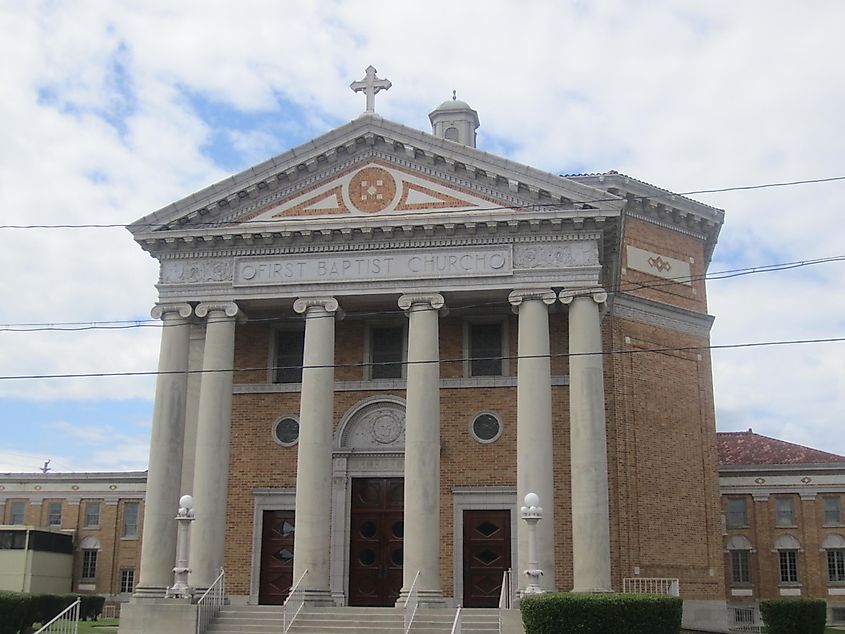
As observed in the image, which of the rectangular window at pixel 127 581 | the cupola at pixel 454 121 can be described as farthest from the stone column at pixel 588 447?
the rectangular window at pixel 127 581

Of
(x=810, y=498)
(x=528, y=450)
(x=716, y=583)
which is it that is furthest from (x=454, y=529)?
(x=810, y=498)

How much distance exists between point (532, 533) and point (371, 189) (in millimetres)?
10354

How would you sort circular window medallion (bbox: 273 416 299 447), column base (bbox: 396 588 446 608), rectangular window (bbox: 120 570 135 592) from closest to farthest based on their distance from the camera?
column base (bbox: 396 588 446 608)
circular window medallion (bbox: 273 416 299 447)
rectangular window (bbox: 120 570 135 592)

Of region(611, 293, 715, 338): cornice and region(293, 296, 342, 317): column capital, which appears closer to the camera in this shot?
region(293, 296, 342, 317): column capital

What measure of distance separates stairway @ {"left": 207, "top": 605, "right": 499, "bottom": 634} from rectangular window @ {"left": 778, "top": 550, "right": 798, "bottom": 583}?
29135 millimetres

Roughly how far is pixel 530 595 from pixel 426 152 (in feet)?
39.9

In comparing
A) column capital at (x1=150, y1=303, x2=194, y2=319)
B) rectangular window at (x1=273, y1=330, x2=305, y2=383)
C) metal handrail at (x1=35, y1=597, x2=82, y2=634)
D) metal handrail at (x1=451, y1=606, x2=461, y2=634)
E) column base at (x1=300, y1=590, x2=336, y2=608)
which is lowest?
metal handrail at (x1=35, y1=597, x2=82, y2=634)

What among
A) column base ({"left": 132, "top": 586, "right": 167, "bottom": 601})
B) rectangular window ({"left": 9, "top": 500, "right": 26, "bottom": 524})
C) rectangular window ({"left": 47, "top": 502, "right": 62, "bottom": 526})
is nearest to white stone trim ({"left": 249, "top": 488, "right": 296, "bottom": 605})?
column base ({"left": 132, "top": 586, "right": 167, "bottom": 601})

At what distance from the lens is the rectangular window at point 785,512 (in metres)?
51.0

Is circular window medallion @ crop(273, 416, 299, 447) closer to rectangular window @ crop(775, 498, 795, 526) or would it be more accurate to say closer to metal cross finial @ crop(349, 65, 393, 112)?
metal cross finial @ crop(349, 65, 393, 112)

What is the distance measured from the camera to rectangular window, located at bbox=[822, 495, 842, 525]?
2004 inches

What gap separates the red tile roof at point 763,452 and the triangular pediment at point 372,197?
28328 millimetres

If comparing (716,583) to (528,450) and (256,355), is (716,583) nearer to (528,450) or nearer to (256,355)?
(528,450)

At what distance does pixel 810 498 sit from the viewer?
50969 millimetres
